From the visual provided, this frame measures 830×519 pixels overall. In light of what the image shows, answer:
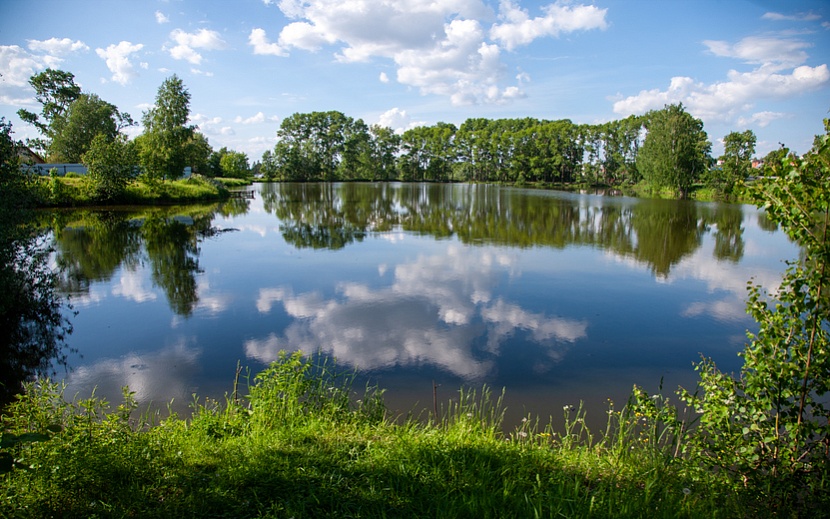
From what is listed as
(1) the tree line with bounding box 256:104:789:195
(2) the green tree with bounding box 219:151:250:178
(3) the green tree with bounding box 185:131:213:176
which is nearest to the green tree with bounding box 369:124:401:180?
(1) the tree line with bounding box 256:104:789:195

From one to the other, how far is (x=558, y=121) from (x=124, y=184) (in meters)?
80.6

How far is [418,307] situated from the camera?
991 cm

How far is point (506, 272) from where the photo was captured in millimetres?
13250

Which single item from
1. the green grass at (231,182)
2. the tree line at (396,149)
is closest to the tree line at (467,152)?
the tree line at (396,149)

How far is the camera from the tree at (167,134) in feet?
122

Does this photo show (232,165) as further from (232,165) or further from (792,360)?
(792,360)

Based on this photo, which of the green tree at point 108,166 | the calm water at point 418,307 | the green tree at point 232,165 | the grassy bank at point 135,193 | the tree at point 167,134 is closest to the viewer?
the calm water at point 418,307

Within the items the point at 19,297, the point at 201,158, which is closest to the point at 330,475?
the point at 19,297

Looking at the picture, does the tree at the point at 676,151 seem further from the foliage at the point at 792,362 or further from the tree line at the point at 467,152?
the foliage at the point at 792,362

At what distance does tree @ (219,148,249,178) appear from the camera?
7635cm

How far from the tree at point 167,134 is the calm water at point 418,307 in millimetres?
18512

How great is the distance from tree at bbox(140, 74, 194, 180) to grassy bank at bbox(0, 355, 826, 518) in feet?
126

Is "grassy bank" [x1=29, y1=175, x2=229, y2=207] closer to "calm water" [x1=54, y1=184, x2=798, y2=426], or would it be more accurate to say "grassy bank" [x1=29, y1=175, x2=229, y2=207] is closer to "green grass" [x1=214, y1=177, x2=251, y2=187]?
"calm water" [x1=54, y1=184, x2=798, y2=426]

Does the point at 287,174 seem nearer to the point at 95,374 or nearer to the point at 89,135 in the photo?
the point at 89,135
